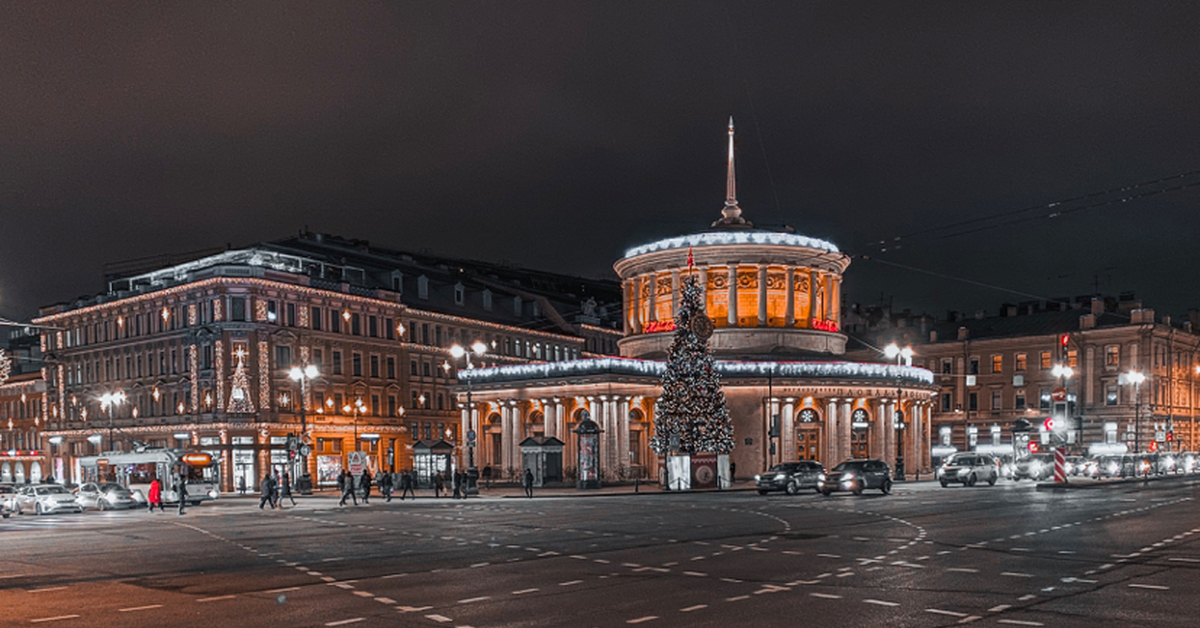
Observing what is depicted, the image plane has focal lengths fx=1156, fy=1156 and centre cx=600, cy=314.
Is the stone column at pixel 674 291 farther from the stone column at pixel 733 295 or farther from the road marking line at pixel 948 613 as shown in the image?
the road marking line at pixel 948 613

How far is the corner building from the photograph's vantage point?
73375mm

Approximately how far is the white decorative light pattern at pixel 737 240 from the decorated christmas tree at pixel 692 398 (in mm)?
23317

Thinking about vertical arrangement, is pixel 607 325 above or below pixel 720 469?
above

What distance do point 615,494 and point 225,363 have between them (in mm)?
37247

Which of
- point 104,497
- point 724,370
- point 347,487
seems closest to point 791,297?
point 724,370

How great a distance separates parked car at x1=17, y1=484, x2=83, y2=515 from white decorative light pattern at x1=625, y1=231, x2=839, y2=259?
4678cm

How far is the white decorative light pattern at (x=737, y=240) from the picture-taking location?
283 feet

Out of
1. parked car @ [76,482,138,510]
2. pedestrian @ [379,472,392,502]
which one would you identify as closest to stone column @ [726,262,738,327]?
pedestrian @ [379,472,392,502]

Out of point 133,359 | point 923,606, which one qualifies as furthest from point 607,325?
point 923,606

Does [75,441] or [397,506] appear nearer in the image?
[397,506]

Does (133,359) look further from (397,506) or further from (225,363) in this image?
(397,506)

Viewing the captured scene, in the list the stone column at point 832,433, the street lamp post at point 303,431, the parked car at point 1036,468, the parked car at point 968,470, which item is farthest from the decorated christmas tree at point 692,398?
the street lamp post at point 303,431

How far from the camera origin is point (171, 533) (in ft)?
117

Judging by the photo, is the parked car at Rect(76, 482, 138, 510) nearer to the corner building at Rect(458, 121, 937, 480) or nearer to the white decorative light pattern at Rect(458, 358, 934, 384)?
the corner building at Rect(458, 121, 937, 480)
